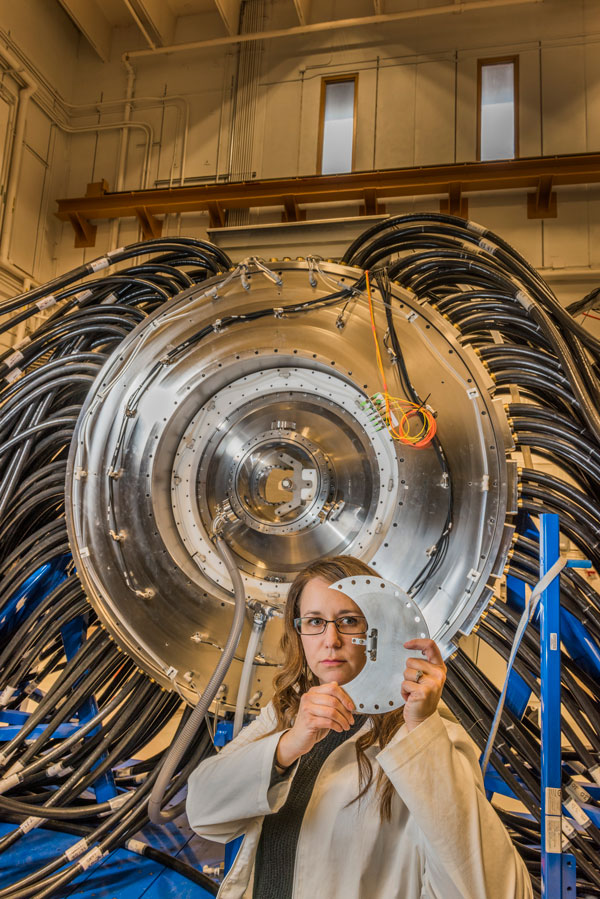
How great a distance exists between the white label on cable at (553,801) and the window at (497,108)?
4455 millimetres

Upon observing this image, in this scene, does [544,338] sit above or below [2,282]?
below

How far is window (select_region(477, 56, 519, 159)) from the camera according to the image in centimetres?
485

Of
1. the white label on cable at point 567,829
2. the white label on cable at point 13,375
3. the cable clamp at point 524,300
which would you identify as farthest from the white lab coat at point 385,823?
the white label on cable at point 13,375

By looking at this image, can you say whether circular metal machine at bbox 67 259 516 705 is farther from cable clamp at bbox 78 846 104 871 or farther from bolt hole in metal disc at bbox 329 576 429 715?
bolt hole in metal disc at bbox 329 576 429 715

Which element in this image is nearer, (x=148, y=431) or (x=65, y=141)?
(x=148, y=431)

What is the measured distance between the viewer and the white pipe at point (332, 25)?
4727 mm

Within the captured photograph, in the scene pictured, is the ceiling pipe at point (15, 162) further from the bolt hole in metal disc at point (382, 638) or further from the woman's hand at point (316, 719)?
the woman's hand at point (316, 719)

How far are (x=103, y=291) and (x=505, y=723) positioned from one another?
6.82ft

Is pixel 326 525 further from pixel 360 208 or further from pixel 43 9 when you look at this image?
pixel 43 9

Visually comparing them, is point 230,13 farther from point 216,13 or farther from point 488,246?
point 488,246

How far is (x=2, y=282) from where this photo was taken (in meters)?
5.02

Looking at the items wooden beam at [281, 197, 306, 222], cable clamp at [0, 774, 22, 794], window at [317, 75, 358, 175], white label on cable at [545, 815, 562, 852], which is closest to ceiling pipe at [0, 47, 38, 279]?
wooden beam at [281, 197, 306, 222]

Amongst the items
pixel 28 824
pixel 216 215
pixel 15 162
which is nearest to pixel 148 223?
pixel 216 215

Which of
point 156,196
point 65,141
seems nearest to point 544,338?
point 156,196
